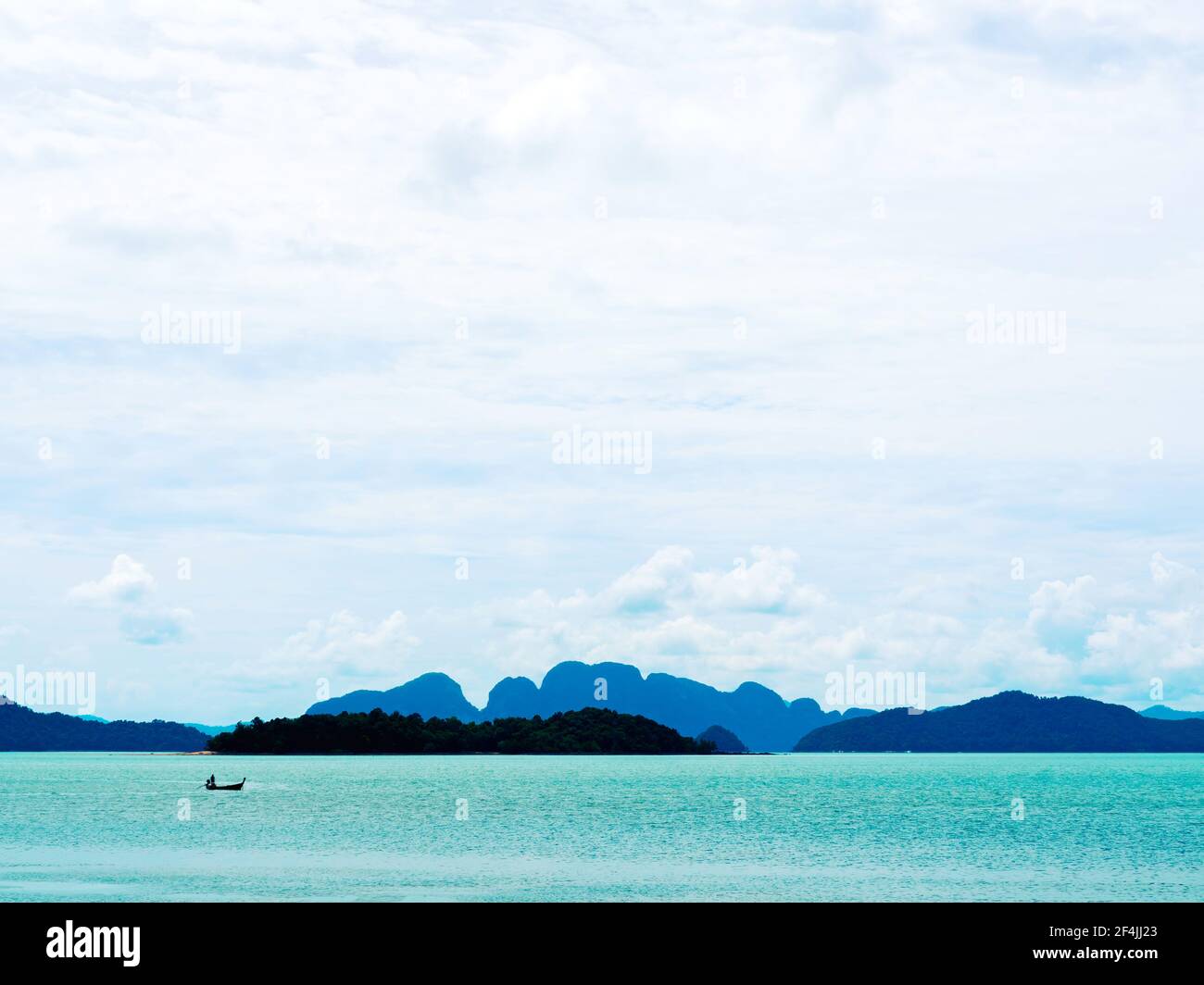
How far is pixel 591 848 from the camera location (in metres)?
87.8

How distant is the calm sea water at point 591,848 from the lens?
66.2 metres

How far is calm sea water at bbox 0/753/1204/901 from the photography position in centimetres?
6625
